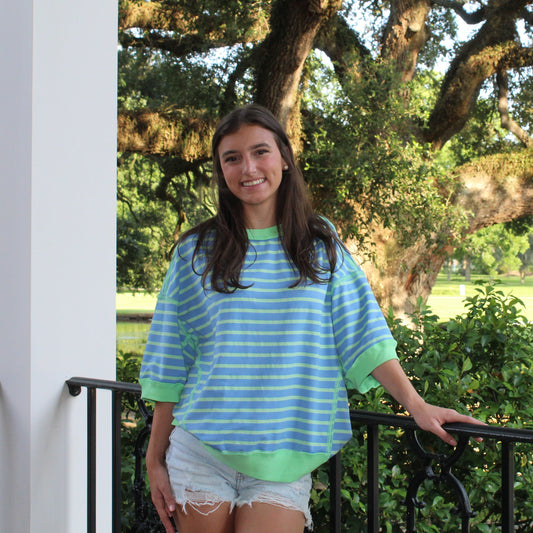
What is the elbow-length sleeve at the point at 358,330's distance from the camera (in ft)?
4.19

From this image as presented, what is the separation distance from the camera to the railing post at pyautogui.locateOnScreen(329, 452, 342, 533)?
4.79ft

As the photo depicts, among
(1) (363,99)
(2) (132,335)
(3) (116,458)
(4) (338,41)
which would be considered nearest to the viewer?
(3) (116,458)

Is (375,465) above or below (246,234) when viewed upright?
below

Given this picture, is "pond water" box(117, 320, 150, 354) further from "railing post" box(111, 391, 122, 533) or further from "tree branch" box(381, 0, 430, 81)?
"railing post" box(111, 391, 122, 533)

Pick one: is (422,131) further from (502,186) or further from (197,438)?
(197,438)

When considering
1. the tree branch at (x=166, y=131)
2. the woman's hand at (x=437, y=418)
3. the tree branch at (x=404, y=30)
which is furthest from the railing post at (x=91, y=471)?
the tree branch at (x=404, y=30)

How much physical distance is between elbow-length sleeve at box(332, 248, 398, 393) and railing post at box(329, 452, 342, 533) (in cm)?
23

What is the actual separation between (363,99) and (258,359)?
215 inches

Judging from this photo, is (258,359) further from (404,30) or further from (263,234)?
(404,30)

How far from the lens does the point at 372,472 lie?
143 cm

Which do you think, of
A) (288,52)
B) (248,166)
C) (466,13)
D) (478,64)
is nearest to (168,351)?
(248,166)

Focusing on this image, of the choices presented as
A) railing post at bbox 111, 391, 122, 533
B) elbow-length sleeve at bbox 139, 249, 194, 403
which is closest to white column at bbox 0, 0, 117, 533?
railing post at bbox 111, 391, 122, 533

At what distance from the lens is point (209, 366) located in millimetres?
1331

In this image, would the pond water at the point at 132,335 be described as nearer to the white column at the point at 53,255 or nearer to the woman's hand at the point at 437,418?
the white column at the point at 53,255
